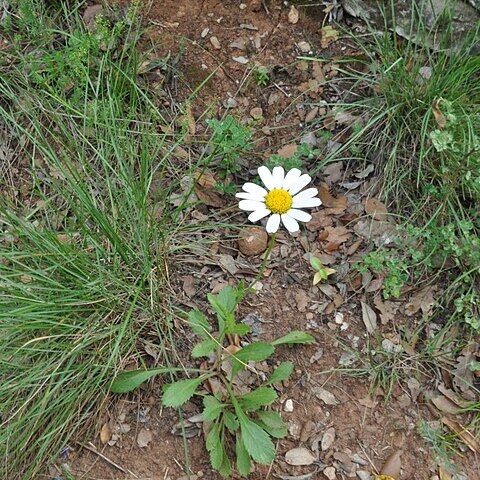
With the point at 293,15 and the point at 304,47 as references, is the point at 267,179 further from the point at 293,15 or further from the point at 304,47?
the point at 293,15

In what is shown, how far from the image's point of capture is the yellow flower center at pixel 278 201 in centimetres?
244

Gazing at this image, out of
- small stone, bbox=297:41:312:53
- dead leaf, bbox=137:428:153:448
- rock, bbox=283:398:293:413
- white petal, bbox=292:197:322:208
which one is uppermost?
white petal, bbox=292:197:322:208

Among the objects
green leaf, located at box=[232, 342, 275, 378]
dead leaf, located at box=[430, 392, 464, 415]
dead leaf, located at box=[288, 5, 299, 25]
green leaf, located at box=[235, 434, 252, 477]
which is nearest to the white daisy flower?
green leaf, located at box=[232, 342, 275, 378]

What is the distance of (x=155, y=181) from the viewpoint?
3.08m

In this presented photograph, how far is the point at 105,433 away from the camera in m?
2.66

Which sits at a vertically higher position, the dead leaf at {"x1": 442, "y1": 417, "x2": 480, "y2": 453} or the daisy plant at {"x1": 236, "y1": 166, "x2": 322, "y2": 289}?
the daisy plant at {"x1": 236, "y1": 166, "x2": 322, "y2": 289}

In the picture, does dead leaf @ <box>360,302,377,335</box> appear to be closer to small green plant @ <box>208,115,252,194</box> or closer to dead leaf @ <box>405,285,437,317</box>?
dead leaf @ <box>405,285,437,317</box>

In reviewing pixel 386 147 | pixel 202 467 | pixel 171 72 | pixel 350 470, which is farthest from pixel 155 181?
pixel 350 470

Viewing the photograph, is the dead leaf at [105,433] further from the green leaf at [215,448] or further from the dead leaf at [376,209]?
the dead leaf at [376,209]

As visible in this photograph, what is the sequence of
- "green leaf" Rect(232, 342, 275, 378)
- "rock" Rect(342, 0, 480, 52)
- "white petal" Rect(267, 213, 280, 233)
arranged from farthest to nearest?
1. "rock" Rect(342, 0, 480, 52)
2. "green leaf" Rect(232, 342, 275, 378)
3. "white petal" Rect(267, 213, 280, 233)

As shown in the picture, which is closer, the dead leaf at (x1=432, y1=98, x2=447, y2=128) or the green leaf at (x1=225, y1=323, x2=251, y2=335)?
the green leaf at (x1=225, y1=323, x2=251, y2=335)

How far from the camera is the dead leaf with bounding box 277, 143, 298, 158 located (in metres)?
3.14

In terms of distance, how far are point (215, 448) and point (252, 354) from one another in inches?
13.9

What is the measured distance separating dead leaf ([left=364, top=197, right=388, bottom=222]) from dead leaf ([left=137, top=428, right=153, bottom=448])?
4.21 ft
